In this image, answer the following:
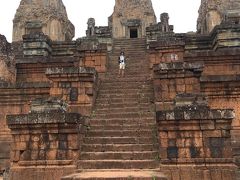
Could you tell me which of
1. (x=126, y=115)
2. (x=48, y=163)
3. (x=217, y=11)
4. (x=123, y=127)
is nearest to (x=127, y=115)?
(x=126, y=115)

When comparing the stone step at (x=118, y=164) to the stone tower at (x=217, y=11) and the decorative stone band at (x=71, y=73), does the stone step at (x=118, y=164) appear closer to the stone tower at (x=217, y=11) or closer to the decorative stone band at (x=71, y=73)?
the decorative stone band at (x=71, y=73)

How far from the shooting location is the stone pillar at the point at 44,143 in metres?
7.17

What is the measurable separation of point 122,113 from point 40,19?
21437 millimetres

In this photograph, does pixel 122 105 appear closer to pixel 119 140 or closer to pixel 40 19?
pixel 119 140

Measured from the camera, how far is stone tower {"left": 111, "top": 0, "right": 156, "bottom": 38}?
28766 mm

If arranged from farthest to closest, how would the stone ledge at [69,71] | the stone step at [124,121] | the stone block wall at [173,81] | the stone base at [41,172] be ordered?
the stone ledge at [69,71]
the stone block wall at [173,81]
the stone step at [124,121]
the stone base at [41,172]

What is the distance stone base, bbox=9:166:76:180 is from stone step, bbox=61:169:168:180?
0.34 meters

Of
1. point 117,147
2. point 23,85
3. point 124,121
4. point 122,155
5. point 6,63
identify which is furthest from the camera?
point 6,63

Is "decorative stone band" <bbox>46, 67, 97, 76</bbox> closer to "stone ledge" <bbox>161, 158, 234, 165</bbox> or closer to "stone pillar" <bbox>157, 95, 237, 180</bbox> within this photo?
"stone pillar" <bbox>157, 95, 237, 180</bbox>

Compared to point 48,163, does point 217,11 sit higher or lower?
higher

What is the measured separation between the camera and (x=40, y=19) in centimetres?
2873

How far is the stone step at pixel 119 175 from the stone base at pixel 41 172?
1.12 feet

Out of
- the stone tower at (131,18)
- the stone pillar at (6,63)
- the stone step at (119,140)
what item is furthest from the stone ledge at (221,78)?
the stone tower at (131,18)

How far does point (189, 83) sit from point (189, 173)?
9.40 feet
